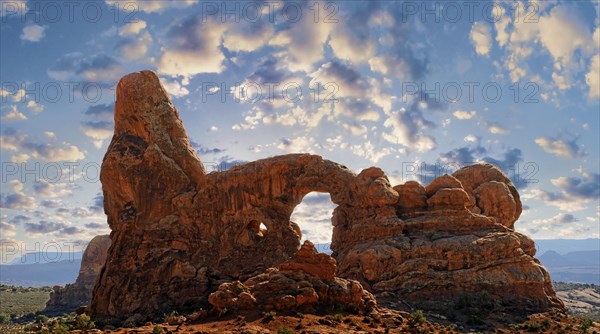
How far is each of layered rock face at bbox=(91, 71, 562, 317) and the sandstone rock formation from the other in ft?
30.9

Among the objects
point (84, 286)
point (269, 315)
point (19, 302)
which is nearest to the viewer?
point (269, 315)

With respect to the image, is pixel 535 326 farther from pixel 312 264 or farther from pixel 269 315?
pixel 269 315

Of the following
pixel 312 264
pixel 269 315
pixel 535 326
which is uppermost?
pixel 312 264

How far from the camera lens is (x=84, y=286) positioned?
102m

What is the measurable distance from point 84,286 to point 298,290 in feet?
259

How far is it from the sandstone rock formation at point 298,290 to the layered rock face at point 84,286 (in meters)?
70.1

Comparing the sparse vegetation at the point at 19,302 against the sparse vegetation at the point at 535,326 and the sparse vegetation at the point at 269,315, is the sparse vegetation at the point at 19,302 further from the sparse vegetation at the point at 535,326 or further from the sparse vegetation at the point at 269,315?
the sparse vegetation at the point at 535,326

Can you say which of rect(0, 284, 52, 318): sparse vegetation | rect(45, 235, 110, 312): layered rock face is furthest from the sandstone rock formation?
rect(0, 284, 52, 318): sparse vegetation

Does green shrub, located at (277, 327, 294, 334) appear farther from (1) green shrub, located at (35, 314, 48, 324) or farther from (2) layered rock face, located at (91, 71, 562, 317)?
(1) green shrub, located at (35, 314, 48, 324)

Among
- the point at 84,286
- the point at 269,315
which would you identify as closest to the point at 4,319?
the point at 84,286

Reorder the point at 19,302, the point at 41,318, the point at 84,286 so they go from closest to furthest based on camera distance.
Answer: the point at 41,318 → the point at 84,286 → the point at 19,302

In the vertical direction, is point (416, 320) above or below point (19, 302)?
above

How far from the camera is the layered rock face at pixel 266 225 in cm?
4875

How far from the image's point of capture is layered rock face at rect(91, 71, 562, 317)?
1919 inches
